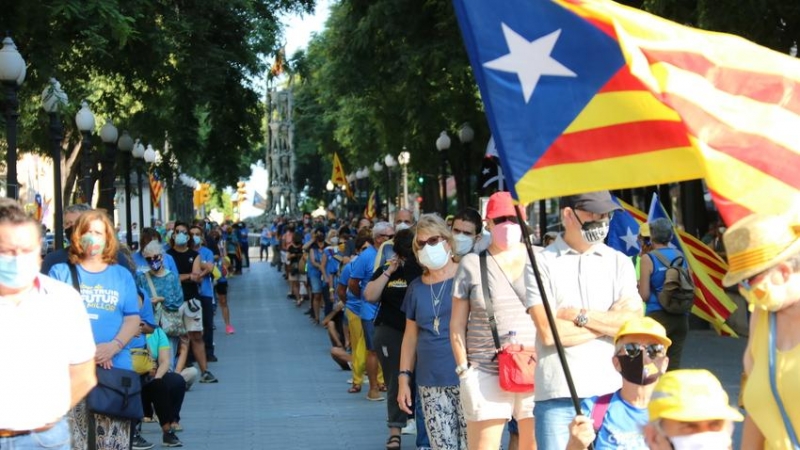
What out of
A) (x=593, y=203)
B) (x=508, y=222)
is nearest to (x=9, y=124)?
(x=508, y=222)

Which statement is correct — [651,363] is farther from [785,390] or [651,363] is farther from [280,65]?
[280,65]

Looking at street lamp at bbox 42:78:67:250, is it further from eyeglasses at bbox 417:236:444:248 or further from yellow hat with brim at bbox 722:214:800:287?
yellow hat with brim at bbox 722:214:800:287

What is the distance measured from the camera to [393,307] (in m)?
12.2

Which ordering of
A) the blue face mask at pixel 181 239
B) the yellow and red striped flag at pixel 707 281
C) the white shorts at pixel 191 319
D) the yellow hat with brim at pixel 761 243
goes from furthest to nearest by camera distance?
1. the blue face mask at pixel 181 239
2. the white shorts at pixel 191 319
3. the yellow and red striped flag at pixel 707 281
4. the yellow hat with brim at pixel 761 243

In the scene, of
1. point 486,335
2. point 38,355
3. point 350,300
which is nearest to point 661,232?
point 486,335

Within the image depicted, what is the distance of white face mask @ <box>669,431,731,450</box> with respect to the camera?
167 inches

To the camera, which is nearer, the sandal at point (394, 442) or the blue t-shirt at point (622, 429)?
the blue t-shirt at point (622, 429)

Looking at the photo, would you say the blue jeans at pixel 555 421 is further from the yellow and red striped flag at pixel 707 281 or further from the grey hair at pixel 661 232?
the yellow and red striped flag at pixel 707 281

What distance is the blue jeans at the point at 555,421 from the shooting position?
683 cm

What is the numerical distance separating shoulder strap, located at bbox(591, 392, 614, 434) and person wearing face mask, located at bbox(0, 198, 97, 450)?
212cm

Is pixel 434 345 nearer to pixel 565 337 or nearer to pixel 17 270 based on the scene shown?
pixel 565 337

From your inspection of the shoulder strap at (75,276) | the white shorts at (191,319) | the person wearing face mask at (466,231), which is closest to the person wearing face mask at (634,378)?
the shoulder strap at (75,276)

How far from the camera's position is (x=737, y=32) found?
21.0m

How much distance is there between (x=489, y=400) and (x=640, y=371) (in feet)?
8.72
